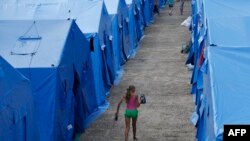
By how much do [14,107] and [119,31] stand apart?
449 inches

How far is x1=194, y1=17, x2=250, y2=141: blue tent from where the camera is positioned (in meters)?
7.95

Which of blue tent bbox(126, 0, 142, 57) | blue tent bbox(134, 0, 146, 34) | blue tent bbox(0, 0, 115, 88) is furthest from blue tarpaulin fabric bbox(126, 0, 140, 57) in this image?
blue tent bbox(0, 0, 115, 88)

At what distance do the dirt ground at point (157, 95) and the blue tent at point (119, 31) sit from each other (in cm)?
40

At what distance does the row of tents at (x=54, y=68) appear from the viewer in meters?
9.12

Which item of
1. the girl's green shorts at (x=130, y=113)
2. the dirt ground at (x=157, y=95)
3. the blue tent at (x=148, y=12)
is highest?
the girl's green shorts at (x=130, y=113)

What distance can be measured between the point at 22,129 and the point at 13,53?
11.5 ft

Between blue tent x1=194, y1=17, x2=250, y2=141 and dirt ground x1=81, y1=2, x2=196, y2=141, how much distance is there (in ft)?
5.72

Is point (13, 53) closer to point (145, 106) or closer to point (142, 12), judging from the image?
point (145, 106)

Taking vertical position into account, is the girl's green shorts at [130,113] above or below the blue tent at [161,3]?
above

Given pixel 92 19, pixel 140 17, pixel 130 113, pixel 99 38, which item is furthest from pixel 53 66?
pixel 140 17

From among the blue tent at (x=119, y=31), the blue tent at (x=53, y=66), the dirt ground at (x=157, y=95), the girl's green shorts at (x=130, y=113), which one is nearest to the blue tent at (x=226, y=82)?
the girl's green shorts at (x=130, y=113)

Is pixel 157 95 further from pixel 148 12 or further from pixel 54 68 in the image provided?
pixel 148 12

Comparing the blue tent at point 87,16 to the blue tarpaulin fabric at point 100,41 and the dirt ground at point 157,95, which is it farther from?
the dirt ground at point 157,95

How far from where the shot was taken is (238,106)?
8180 millimetres
